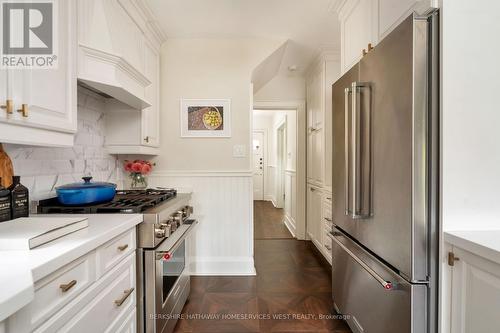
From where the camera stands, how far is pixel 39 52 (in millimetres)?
1014

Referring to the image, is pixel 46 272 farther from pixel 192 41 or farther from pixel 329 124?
pixel 329 124

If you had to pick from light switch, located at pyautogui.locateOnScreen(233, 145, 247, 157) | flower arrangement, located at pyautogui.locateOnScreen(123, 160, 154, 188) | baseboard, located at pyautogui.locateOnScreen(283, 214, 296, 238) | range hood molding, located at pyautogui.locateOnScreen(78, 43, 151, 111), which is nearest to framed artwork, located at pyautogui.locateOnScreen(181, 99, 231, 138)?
light switch, located at pyautogui.locateOnScreen(233, 145, 247, 157)

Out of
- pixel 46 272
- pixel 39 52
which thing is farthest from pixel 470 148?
pixel 39 52

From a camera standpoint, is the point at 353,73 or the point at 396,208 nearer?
the point at 396,208

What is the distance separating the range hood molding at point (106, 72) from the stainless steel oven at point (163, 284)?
3.21 ft

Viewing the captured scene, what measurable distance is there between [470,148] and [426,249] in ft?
1.46

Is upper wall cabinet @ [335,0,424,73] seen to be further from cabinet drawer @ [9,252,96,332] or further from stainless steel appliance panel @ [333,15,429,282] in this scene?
cabinet drawer @ [9,252,96,332]

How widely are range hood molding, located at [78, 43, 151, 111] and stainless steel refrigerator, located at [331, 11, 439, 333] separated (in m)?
1.38

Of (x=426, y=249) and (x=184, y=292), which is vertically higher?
(x=426, y=249)

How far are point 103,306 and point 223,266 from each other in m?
1.62

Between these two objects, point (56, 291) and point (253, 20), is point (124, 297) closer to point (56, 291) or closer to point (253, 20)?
point (56, 291)

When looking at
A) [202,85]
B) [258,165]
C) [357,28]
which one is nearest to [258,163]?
[258,165]

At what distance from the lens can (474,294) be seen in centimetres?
87

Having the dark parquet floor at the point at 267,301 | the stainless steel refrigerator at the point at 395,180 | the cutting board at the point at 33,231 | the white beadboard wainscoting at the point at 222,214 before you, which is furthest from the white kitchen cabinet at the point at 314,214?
the cutting board at the point at 33,231
